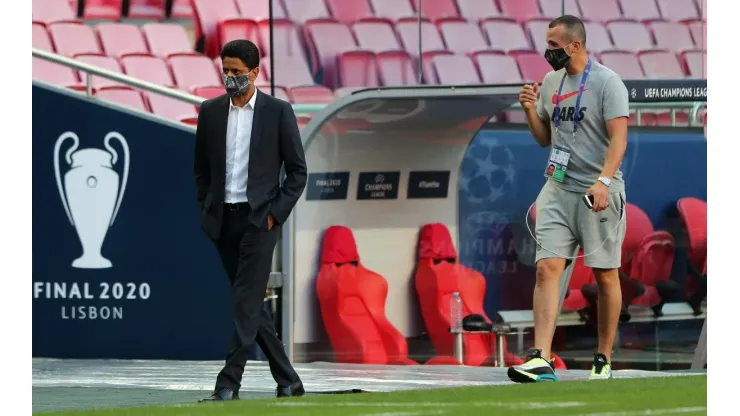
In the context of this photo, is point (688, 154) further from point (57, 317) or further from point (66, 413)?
point (66, 413)

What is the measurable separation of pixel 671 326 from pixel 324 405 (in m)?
5.25

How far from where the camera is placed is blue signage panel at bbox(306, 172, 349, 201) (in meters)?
10.6

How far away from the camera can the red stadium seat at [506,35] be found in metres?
10.2

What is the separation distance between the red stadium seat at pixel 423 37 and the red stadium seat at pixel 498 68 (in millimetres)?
299

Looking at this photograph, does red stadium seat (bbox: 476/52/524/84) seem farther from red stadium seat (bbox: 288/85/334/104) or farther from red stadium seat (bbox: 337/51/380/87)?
red stadium seat (bbox: 288/85/334/104)

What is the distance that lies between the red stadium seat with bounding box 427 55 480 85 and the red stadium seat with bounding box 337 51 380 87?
0.36m

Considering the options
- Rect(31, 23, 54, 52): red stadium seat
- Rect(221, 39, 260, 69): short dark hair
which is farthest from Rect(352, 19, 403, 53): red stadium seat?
Rect(221, 39, 260, 69): short dark hair

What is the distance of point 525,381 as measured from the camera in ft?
24.3

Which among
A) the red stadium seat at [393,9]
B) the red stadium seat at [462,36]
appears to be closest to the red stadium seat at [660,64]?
the red stadium seat at [462,36]

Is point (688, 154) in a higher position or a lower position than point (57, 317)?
higher

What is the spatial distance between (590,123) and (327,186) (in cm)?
333
